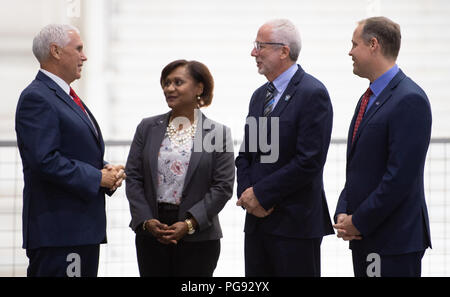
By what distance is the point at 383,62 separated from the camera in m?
2.75

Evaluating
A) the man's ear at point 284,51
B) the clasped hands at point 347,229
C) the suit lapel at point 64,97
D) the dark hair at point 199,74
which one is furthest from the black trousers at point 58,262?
the man's ear at point 284,51

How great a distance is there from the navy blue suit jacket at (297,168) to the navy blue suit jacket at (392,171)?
246mm

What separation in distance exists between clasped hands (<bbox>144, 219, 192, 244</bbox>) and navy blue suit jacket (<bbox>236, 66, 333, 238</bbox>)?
0.32 m

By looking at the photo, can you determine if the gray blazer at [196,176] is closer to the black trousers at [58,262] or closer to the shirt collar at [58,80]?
the black trousers at [58,262]

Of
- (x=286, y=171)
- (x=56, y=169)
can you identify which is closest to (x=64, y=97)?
(x=56, y=169)

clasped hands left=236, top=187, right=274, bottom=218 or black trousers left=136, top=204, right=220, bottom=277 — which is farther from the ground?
clasped hands left=236, top=187, right=274, bottom=218

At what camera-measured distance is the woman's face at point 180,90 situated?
3277mm

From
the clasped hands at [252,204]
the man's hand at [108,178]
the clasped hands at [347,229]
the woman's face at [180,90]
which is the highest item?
the woman's face at [180,90]

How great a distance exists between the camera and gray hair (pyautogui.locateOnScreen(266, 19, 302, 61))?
122 inches

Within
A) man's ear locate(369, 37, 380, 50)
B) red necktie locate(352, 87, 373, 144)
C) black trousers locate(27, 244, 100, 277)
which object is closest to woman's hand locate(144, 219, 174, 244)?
black trousers locate(27, 244, 100, 277)

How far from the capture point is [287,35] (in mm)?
3107

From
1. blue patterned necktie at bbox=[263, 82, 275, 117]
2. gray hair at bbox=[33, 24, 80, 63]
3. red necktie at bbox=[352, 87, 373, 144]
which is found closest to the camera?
red necktie at bbox=[352, 87, 373, 144]

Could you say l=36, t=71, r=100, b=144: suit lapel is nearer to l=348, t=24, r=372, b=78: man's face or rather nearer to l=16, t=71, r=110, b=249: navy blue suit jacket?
l=16, t=71, r=110, b=249: navy blue suit jacket

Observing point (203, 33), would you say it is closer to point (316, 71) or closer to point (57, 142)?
point (316, 71)
